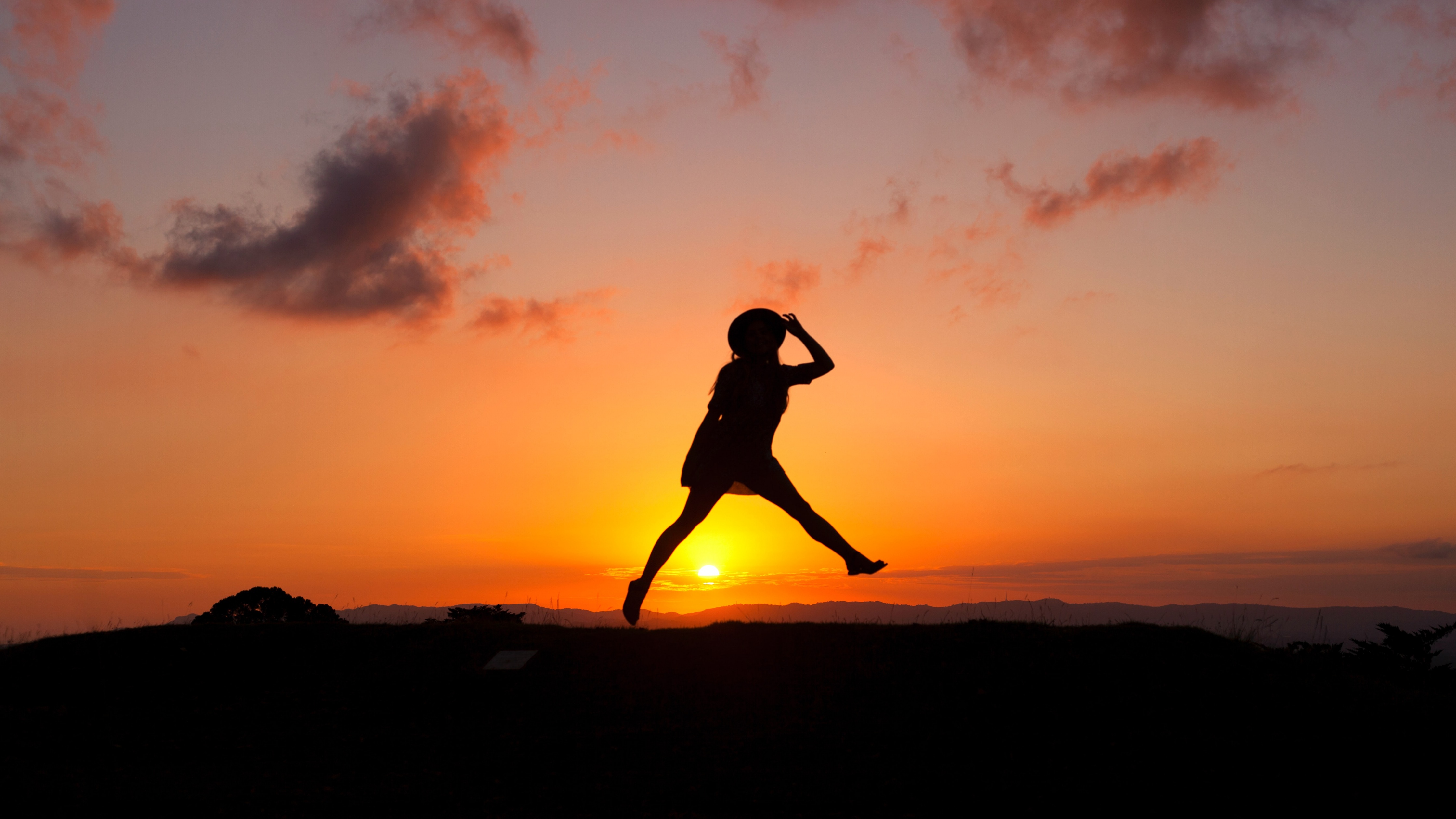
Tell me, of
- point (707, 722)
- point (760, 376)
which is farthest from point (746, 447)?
point (707, 722)

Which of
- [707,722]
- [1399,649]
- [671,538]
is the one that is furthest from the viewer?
[1399,649]

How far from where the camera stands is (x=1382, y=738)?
30.7 ft

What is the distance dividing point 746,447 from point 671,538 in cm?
157

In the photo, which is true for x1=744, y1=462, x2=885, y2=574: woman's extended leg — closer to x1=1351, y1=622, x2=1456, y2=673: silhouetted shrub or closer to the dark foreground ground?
the dark foreground ground

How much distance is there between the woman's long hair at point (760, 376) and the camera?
1345 centimetres

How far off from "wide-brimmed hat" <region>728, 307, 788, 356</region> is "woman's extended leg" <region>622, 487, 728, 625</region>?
1970 mm

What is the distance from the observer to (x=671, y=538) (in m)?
13.3

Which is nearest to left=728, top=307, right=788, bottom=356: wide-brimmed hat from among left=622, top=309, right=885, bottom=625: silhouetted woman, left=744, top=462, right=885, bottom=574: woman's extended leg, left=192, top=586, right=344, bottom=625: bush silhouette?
left=622, top=309, right=885, bottom=625: silhouetted woman

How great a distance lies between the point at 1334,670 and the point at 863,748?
654 centimetres

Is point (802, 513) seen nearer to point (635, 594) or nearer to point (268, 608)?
point (635, 594)

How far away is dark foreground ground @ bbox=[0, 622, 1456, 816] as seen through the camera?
841 centimetres

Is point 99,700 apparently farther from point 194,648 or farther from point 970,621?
point 970,621

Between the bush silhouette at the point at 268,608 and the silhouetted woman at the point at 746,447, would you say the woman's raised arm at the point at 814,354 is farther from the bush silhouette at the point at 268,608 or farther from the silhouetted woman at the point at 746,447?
the bush silhouette at the point at 268,608

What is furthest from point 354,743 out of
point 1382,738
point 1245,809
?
point 1382,738
